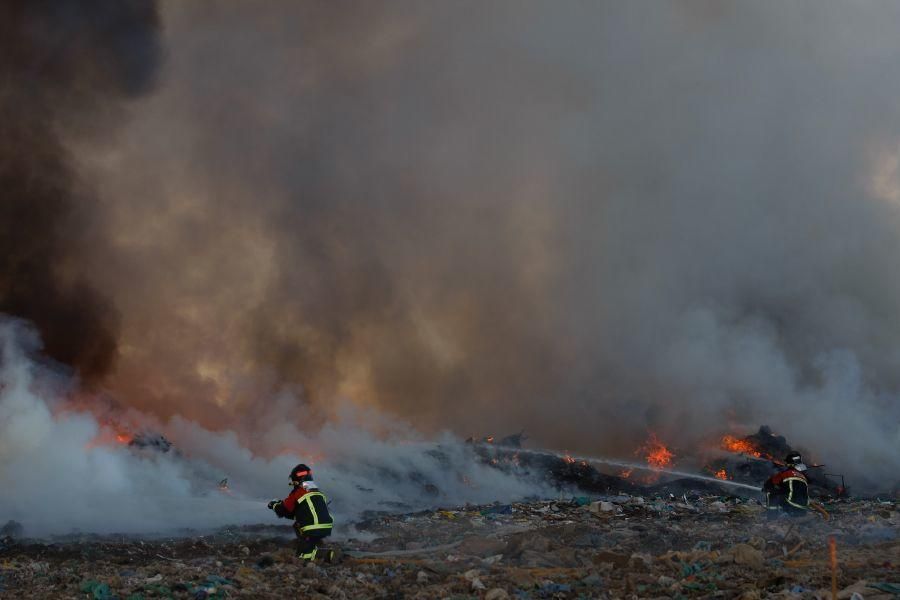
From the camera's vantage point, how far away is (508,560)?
12031mm

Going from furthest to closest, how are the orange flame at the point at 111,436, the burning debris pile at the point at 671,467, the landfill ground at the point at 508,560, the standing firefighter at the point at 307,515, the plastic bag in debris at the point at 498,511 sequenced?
the burning debris pile at the point at 671,467 < the orange flame at the point at 111,436 < the plastic bag in debris at the point at 498,511 < the standing firefighter at the point at 307,515 < the landfill ground at the point at 508,560

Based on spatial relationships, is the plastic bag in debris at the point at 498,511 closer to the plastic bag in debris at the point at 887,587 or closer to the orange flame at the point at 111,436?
the orange flame at the point at 111,436

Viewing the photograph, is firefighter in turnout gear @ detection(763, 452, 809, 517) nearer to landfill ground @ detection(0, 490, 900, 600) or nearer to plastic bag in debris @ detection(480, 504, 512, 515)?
landfill ground @ detection(0, 490, 900, 600)

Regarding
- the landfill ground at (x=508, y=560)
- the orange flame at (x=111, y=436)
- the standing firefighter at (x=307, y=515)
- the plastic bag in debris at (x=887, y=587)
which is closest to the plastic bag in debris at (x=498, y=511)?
the landfill ground at (x=508, y=560)

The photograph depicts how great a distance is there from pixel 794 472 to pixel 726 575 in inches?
318

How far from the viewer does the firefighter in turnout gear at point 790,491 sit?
52.2 ft

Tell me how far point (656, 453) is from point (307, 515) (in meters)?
38.9

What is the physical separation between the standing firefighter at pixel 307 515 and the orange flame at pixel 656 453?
34121 mm

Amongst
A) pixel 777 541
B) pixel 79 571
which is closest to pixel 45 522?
pixel 79 571

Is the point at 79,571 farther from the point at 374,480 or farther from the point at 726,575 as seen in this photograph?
the point at 374,480

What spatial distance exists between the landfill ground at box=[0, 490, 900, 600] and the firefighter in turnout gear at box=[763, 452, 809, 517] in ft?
1.17

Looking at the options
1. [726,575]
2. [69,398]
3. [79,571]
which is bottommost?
[79,571]

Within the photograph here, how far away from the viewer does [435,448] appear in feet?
117

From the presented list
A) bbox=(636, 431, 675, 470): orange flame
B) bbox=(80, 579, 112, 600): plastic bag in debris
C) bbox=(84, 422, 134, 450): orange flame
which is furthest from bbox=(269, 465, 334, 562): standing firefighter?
bbox=(636, 431, 675, 470): orange flame
